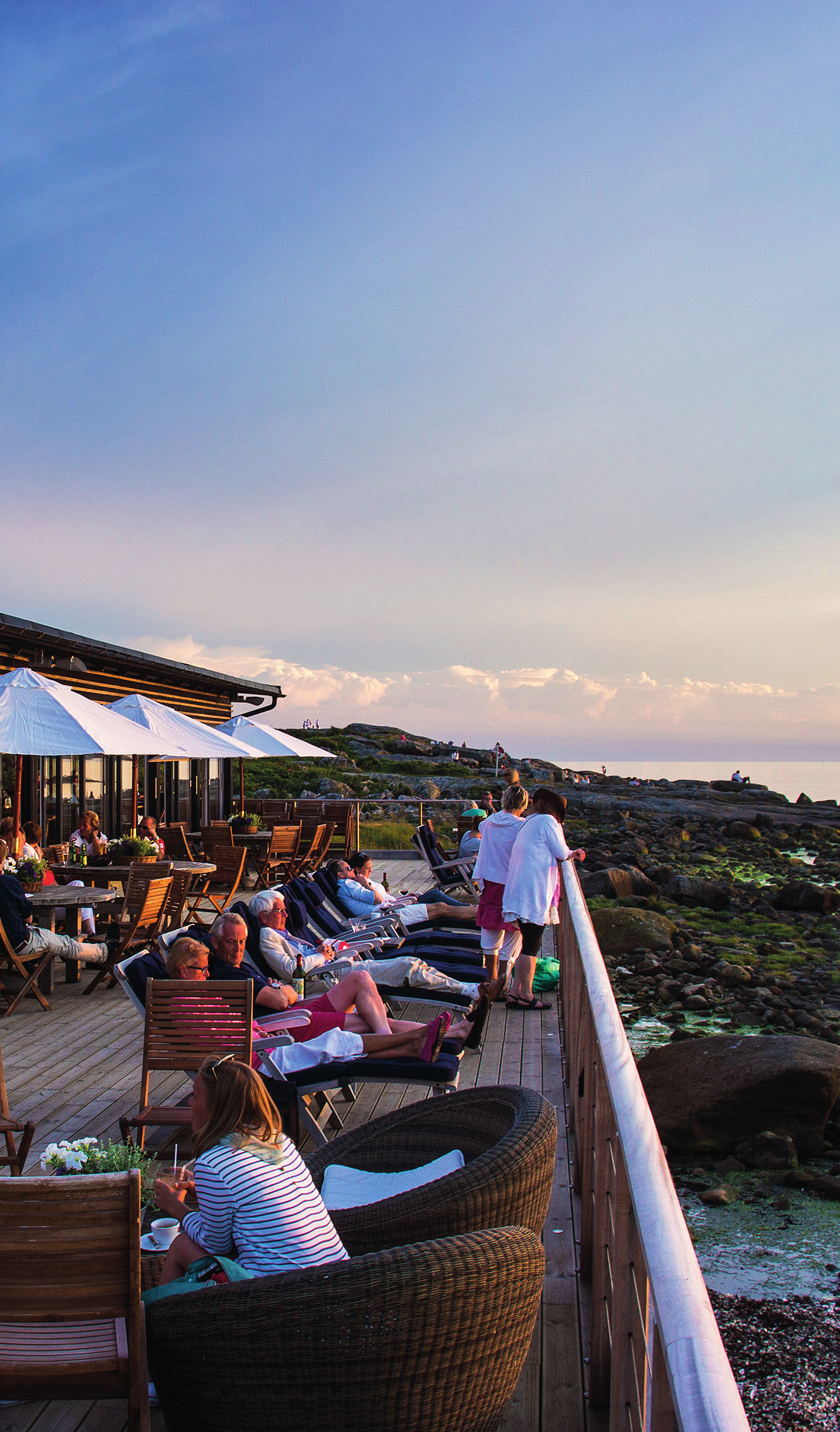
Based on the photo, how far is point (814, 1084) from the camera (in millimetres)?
6711

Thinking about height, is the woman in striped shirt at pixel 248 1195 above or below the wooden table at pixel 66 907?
above

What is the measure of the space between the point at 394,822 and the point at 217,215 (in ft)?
42.3

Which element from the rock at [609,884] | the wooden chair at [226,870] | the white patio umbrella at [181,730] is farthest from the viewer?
the rock at [609,884]

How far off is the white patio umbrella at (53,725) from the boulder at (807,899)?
16003 millimetres

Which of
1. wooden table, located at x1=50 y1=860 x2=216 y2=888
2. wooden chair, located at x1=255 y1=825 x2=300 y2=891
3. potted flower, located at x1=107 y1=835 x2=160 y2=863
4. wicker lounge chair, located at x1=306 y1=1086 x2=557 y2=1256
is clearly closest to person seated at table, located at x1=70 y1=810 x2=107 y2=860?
potted flower, located at x1=107 y1=835 x2=160 y2=863

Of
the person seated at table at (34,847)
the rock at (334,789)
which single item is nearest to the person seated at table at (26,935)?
the person seated at table at (34,847)

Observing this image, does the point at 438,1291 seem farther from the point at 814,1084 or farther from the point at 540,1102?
the point at 814,1084

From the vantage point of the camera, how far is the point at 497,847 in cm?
638

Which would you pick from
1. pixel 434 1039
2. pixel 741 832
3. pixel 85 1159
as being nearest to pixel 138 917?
pixel 434 1039

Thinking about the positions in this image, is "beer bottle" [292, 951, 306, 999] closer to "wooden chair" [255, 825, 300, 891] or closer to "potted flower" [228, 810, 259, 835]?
"wooden chair" [255, 825, 300, 891]

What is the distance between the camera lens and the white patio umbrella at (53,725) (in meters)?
7.50

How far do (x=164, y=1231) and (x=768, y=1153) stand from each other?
508 centimetres

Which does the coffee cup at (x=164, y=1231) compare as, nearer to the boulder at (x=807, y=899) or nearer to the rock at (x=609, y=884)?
the rock at (x=609, y=884)

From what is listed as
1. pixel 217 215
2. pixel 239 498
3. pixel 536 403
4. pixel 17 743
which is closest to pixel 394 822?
pixel 239 498
